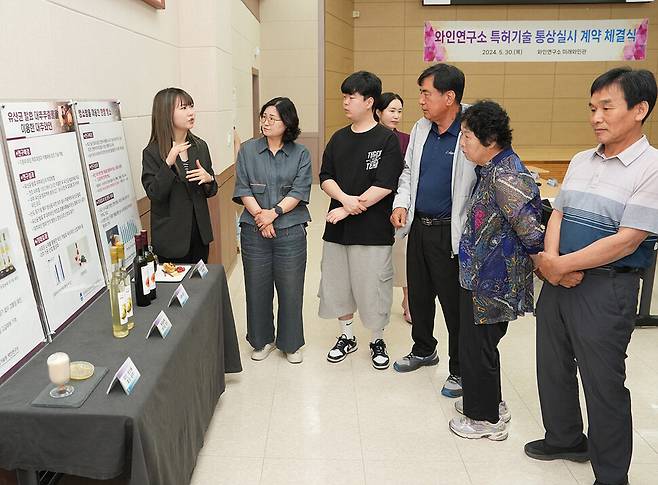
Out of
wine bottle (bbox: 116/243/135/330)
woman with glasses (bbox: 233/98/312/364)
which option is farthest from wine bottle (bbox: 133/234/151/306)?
woman with glasses (bbox: 233/98/312/364)

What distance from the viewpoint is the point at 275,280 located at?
11.3ft

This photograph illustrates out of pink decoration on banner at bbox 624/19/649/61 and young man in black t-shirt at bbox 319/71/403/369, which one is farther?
pink decoration on banner at bbox 624/19/649/61

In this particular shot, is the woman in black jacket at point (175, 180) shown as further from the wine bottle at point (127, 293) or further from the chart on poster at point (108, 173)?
the wine bottle at point (127, 293)

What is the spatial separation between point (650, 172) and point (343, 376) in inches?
76.7

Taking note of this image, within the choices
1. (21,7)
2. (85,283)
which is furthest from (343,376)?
(21,7)

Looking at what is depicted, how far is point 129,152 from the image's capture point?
3.23m

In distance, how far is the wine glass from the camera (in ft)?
5.21

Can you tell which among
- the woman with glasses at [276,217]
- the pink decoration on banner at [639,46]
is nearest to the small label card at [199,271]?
the woman with glasses at [276,217]

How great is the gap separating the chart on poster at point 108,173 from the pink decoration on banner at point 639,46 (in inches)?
401

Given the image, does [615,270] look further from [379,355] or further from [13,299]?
[13,299]

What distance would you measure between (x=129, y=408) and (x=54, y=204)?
96 centimetres

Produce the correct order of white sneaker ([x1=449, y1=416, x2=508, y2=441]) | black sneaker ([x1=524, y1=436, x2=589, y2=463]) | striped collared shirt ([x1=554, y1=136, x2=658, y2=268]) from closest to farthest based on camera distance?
striped collared shirt ([x1=554, y1=136, x2=658, y2=268]), black sneaker ([x1=524, y1=436, x2=589, y2=463]), white sneaker ([x1=449, y1=416, x2=508, y2=441])

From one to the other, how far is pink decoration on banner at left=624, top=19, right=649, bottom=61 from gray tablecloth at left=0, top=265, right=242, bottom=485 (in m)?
10.4

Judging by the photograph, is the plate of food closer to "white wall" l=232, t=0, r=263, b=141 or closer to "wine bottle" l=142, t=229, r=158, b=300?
"wine bottle" l=142, t=229, r=158, b=300
